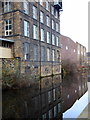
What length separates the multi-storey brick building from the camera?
17844mm

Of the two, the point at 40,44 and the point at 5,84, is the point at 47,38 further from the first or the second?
the point at 5,84

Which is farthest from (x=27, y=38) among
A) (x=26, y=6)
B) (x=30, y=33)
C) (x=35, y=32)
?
(x=26, y=6)

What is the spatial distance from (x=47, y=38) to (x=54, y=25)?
3914mm

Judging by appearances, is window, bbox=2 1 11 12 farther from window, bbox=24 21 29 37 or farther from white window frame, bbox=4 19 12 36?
window, bbox=24 21 29 37

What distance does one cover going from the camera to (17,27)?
17.9 metres

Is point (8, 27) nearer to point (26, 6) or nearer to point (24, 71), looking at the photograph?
point (26, 6)

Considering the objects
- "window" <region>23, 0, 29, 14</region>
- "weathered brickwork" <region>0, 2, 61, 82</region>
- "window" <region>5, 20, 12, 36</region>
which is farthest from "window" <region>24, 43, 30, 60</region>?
"window" <region>23, 0, 29, 14</region>

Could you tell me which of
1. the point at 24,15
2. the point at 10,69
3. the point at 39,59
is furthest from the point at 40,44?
the point at 10,69

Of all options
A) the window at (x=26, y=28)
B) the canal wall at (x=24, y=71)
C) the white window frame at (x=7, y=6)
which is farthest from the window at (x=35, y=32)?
the white window frame at (x=7, y=6)

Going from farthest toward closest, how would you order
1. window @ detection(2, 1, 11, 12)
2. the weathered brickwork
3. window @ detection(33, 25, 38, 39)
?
window @ detection(33, 25, 38, 39), window @ detection(2, 1, 11, 12), the weathered brickwork

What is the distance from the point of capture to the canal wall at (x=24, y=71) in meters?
Answer: 12.5

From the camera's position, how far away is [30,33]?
19.8 meters

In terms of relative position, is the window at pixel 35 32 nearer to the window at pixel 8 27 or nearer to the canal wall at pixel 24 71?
the window at pixel 8 27

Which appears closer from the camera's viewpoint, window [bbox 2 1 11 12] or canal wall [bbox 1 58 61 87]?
canal wall [bbox 1 58 61 87]
